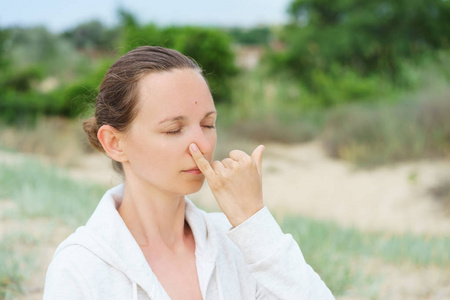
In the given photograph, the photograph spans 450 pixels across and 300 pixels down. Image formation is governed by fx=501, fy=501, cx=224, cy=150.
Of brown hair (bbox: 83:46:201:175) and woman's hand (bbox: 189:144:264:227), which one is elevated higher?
brown hair (bbox: 83:46:201:175)

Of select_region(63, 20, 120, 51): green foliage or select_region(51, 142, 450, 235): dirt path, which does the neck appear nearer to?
select_region(51, 142, 450, 235): dirt path

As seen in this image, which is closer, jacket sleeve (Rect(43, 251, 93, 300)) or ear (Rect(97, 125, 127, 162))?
jacket sleeve (Rect(43, 251, 93, 300))

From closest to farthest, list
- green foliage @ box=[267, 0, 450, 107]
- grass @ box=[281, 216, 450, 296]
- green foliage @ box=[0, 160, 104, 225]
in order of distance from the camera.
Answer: grass @ box=[281, 216, 450, 296] → green foliage @ box=[0, 160, 104, 225] → green foliage @ box=[267, 0, 450, 107]

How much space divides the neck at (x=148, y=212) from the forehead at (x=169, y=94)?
0.81 feet

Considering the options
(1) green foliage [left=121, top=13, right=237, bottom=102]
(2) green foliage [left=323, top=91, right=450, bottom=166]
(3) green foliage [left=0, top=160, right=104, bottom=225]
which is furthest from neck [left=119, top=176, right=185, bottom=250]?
(1) green foliage [left=121, top=13, right=237, bottom=102]

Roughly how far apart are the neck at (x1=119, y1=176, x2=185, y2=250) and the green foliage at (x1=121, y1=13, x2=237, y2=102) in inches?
472

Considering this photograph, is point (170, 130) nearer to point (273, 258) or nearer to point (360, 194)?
point (273, 258)

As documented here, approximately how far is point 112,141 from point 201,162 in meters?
0.31

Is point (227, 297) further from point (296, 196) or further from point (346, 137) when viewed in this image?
point (346, 137)

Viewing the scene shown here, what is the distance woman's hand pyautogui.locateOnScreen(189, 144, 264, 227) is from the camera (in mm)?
1344

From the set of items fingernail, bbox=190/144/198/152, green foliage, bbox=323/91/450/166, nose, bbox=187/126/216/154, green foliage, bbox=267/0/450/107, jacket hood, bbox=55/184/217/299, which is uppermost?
green foliage, bbox=267/0/450/107

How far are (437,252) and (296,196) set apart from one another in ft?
14.6

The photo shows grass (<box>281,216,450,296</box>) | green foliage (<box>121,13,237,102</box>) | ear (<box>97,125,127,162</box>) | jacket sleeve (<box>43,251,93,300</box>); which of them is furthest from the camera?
green foliage (<box>121,13,237,102</box>)

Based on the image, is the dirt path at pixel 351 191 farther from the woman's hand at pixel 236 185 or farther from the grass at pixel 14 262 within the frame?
the woman's hand at pixel 236 185
